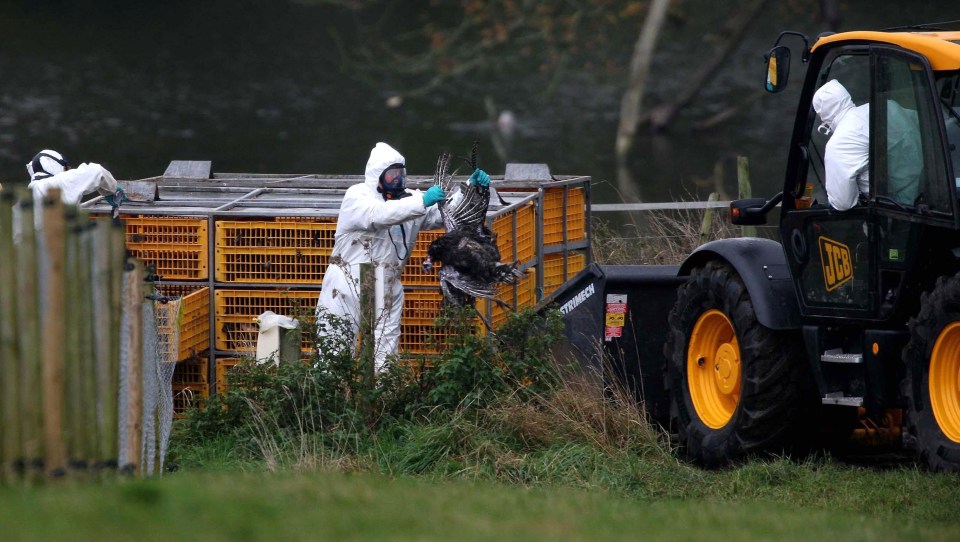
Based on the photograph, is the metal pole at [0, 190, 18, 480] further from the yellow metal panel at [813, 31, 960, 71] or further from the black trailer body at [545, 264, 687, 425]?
the black trailer body at [545, 264, 687, 425]

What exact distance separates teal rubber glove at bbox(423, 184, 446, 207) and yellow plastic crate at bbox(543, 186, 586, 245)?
208 cm

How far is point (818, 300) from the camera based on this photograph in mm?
7523

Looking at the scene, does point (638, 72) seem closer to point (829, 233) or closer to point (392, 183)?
point (392, 183)

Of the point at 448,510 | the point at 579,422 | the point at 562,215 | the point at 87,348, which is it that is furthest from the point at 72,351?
the point at 562,215

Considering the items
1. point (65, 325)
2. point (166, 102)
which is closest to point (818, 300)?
point (65, 325)

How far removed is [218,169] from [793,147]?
19911mm

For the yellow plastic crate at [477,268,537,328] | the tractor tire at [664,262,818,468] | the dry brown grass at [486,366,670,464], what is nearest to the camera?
the tractor tire at [664,262,818,468]

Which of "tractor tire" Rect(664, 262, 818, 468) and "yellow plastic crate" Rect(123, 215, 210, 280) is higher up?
"yellow plastic crate" Rect(123, 215, 210, 280)

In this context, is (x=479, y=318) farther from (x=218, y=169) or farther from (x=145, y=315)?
(x=218, y=169)

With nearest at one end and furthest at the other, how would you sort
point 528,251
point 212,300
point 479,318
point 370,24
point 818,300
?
1. point 818,300
2. point 479,318
3. point 212,300
4. point 528,251
5. point 370,24

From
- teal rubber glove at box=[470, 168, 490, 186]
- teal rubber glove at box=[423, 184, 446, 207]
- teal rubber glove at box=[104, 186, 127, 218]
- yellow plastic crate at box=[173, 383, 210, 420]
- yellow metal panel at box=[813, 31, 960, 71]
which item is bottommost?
yellow plastic crate at box=[173, 383, 210, 420]

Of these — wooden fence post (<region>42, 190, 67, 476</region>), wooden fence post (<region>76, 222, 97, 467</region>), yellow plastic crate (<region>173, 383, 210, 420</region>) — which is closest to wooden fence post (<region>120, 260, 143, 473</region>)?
wooden fence post (<region>76, 222, 97, 467</region>)

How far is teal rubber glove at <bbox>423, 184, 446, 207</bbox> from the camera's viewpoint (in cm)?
924

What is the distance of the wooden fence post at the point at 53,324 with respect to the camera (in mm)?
5242
